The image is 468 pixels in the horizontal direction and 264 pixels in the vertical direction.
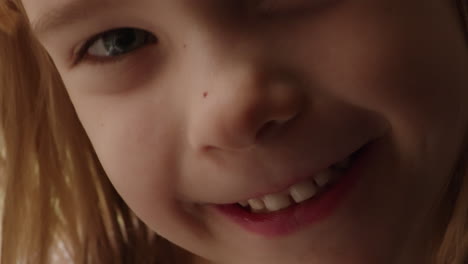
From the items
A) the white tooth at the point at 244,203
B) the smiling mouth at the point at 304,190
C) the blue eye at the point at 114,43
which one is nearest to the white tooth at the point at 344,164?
the smiling mouth at the point at 304,190

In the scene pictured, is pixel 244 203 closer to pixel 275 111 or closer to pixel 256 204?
pixel 256 204

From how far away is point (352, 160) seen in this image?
61 cm

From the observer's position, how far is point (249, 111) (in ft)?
1.72

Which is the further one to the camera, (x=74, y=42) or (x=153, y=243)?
(x=153, y=243)

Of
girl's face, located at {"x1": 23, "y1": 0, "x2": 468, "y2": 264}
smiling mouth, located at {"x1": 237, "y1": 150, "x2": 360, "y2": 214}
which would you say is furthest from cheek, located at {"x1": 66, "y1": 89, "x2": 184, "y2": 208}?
smiling mouth, located at {"x1": 237, "y1": 150, "x2": 360, "y2": 214}

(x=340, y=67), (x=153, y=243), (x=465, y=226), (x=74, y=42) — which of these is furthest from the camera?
(x=153, y=243)

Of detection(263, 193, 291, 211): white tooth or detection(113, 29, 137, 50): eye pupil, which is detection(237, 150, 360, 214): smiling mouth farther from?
detection(113, 29, 137, 50): eye pupil

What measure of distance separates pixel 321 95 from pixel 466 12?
21 cm

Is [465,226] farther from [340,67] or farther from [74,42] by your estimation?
[74,42]

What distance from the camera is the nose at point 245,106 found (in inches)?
20.7

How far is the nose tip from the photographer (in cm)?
52

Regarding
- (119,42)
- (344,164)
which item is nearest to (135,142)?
(119,42)

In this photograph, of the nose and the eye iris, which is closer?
the nose

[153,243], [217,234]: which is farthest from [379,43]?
[153,243]
